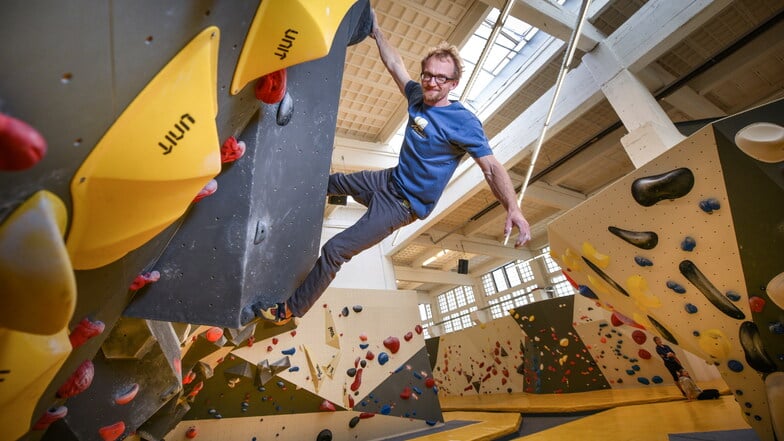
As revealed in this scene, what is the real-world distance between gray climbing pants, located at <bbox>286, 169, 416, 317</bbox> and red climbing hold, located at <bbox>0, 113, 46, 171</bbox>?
3.65ft

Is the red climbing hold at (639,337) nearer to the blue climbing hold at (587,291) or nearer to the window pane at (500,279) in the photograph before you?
the blue climbing hold at (587,291)

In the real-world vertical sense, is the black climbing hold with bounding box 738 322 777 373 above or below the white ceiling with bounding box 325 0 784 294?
below

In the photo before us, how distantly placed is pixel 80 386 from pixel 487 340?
19.4 ft

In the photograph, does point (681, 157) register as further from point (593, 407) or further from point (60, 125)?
point (593, 407)

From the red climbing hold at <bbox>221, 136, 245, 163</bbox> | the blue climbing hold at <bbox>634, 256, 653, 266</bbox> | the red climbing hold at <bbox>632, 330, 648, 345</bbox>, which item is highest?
the red climbing hold at <bbox>221, 136, 245, 163</bbox>

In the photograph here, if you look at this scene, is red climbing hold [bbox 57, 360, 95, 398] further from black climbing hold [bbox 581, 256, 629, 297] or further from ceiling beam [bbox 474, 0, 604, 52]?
ceiling beam [bbox 474, 0, 604, 52]

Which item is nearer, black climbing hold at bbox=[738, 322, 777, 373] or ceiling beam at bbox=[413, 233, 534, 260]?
black climbing hold at bbox=[738, 322, 777, 373]

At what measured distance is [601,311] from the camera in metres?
4.58

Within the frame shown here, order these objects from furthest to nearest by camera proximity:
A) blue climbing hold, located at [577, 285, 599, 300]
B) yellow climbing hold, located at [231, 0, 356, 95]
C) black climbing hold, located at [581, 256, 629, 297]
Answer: blue climbing hold, located at [577, 285, 599, 300], black climbing hold, located at [581, 256, 629, 297], yellow climbing hold, located at [231, 0, 356, 95]

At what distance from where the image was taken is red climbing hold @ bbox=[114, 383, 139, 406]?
1470 millimetres

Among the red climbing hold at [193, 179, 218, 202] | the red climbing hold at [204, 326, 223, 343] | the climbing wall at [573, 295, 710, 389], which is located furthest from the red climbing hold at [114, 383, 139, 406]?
the climbing wall at [573, 295, 710, 389]

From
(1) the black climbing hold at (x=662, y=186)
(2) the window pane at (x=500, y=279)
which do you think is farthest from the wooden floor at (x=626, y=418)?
(2) the window pane at (x=500, y=279)

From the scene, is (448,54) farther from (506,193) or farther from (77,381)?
(77,381)

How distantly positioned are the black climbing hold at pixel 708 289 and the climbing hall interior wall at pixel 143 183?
1844 millimetres
